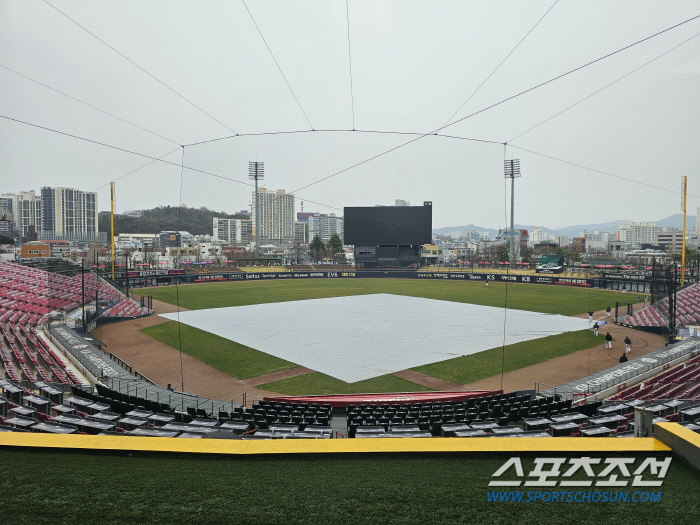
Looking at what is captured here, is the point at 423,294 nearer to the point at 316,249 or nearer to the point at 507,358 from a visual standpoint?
the point at 507,358

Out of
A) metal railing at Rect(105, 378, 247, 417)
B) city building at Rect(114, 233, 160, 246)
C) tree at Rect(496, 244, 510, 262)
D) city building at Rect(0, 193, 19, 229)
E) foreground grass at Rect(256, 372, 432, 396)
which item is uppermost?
city building at Rect(0, 193, 19, 229)

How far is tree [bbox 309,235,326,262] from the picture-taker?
9888cm

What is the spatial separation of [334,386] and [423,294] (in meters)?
29.0

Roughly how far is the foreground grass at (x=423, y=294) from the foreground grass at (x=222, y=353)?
1032 cm

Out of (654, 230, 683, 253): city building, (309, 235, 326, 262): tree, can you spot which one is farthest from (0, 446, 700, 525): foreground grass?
(654, 230, 683, 253): city building

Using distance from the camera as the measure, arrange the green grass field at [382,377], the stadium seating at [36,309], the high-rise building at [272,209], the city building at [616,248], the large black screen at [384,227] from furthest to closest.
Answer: the city building at [616,248] → the large black screen at [384,227] → the high-rise building at [272,209] → the green grass field at [382,377] → the stadium seating at [36,309]

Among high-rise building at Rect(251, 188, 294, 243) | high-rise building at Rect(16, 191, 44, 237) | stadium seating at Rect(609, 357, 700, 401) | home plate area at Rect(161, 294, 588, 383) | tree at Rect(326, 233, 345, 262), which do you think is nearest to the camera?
stadium seating at Rect(609, 357, 700, 401)

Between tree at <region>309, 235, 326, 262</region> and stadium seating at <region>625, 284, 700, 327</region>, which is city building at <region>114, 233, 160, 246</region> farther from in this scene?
tree at <region>309, 235, 326, 262</region>

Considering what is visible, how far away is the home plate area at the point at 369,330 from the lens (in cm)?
1902

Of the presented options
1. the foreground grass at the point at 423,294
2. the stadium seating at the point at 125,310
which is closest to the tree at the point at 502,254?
the foreground grass at the point at 423,294

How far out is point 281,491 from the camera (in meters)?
3.78

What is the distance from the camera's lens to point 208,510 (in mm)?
3492

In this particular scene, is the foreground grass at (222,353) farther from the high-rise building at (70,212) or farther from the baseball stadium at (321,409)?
the high-rise building at (70,212)

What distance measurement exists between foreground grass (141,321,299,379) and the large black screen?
3337cm
